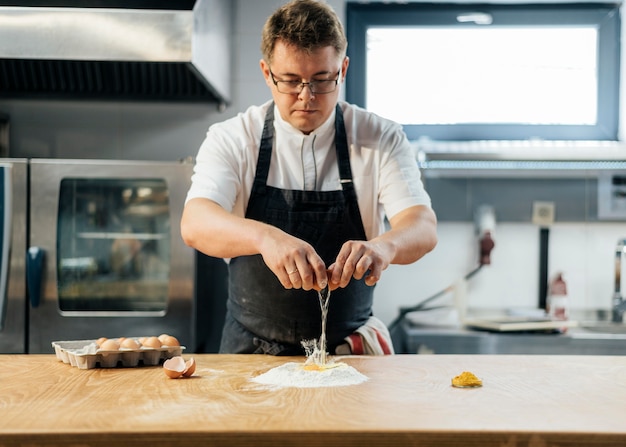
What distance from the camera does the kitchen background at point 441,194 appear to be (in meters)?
3.41

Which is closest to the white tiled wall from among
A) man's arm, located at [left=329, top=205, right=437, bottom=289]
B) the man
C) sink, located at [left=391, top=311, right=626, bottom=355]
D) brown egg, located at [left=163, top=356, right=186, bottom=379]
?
sink, located at [left=391, top=311, right=626, bottom=355]

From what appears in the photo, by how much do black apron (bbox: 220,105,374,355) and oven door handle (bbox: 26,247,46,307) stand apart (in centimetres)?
103

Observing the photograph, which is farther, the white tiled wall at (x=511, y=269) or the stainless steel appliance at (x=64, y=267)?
the white tiled wall at (x=511, y=269)

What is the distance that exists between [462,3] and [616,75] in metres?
0.82

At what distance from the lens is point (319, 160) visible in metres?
2.23

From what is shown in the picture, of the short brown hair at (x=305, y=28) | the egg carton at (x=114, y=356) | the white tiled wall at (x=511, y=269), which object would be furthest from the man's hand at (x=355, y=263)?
the white tiled wall at (x=511, y=269)

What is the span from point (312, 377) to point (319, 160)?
849mm

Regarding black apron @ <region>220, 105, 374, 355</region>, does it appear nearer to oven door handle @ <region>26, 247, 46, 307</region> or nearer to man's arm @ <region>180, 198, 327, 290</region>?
man's arm @ <region>180, 198, 327, 290</region>

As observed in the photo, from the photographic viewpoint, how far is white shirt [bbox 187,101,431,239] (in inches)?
86.0

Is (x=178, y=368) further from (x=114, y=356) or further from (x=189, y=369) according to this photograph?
(x=114, y=356)

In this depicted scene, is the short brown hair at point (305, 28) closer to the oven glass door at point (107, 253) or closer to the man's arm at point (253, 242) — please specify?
the man's arm at point (253, 242)

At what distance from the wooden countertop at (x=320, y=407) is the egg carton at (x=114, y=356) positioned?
3 centimetres

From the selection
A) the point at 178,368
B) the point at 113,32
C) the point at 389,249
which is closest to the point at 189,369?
the point at 178,368

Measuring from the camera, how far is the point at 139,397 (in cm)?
142
